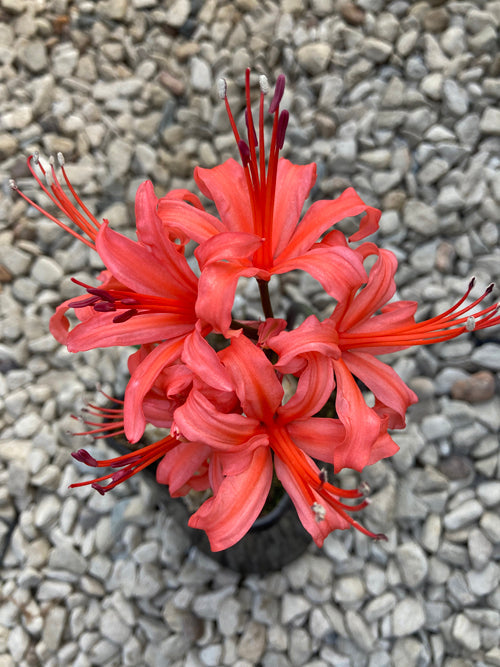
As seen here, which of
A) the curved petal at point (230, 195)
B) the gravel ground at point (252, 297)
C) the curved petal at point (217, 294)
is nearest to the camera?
the curved petal at point (217, 294)

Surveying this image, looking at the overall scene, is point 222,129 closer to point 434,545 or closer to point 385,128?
point 385,128

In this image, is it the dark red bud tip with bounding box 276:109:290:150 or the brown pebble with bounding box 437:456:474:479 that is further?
the brown pebble with bounding box 437:456:474:479

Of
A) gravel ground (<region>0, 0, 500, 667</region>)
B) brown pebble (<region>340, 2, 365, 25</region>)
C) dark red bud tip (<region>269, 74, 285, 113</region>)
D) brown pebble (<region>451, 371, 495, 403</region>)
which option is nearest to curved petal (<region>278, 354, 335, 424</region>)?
dark red bud tip (<region>269, 74, 285, 113</region>)

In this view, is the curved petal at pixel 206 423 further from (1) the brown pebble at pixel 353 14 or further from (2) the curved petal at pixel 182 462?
(1) the brown pebble at pixel 353 14

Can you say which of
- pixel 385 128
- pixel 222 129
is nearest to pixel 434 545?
pixel 385 128

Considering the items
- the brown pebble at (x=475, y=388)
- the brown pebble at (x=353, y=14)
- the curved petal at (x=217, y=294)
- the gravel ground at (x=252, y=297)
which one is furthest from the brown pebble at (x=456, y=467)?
the brown pebble at (x=353, y=14)

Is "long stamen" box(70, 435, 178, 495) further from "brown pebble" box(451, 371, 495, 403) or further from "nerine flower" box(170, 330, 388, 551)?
"brown pebble" box(451, 371, 495, 403)
